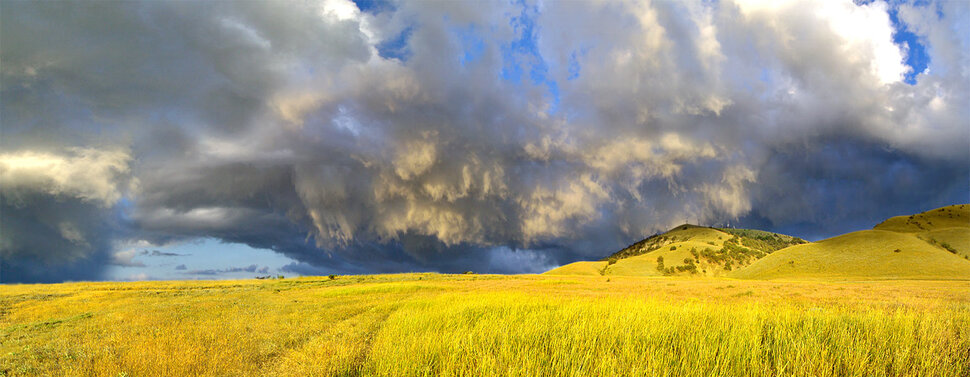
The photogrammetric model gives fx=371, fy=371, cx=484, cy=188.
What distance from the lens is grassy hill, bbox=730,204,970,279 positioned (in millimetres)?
73500

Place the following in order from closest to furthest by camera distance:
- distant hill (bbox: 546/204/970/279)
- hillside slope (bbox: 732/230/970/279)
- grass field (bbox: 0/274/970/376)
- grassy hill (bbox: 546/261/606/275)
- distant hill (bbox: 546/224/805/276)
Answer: grass field (bbox: 0/274/970/376) → hillside slope (bbox: 732/230/970/279) → distant hill (bbox: 546/204/970/279) → distant hill (bbox: 546/224/805/276) → grassy hill (bbox: 546/261/606/275)

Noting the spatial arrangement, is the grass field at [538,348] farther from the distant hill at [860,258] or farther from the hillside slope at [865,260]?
the distant hill at [860,258]

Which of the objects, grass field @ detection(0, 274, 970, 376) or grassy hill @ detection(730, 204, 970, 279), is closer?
grass field @ detection(0, 274, 970, 376)

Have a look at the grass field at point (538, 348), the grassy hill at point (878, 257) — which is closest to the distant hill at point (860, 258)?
the grassy hill at point (878, 257)

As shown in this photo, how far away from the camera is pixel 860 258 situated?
86062mm

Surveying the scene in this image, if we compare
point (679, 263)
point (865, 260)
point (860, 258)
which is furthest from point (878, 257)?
point (679, 263)

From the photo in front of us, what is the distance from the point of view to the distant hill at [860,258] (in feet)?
249

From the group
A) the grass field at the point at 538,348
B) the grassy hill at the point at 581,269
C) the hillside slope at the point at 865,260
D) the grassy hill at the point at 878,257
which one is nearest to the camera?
the grass field at the point at 538,348

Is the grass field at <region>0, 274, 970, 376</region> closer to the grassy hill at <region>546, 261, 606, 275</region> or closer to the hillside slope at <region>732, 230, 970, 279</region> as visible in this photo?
the hillside slope at <region>732, 230, 970, 279</region>

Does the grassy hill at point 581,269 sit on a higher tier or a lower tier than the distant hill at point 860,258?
lower

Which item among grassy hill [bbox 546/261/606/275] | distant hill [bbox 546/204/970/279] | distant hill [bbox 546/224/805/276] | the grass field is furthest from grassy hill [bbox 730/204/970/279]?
the grass field

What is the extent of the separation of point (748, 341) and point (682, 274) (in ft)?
482

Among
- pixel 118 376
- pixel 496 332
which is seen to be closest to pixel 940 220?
pixel 496 332

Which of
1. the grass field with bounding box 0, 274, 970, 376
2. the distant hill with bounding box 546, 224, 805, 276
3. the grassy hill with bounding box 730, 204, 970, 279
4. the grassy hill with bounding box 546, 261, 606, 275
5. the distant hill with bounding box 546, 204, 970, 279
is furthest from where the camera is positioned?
the grassy hill with bounding box 546, 261, 606, 275
